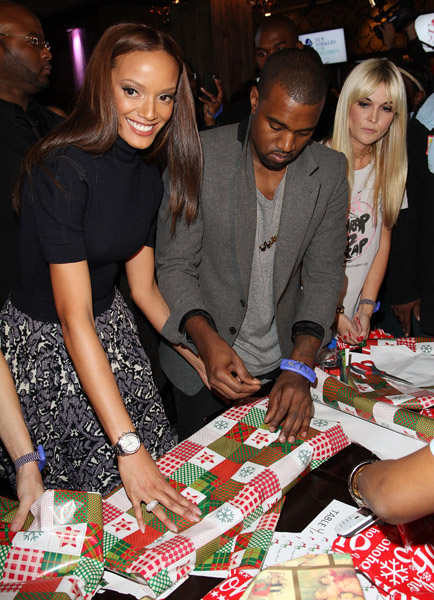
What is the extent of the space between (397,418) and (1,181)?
1607mm

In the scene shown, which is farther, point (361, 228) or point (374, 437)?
point (361, 228)

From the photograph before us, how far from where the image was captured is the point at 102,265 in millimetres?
1409

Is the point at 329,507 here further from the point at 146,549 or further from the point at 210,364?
the point at 210,364

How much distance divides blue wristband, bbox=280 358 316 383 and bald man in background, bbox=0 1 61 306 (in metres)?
1.29

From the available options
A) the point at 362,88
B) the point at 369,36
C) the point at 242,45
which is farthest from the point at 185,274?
the point at 369,36

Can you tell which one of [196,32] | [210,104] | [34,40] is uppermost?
[196,32]

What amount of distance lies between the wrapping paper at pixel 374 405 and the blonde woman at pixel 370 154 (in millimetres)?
682

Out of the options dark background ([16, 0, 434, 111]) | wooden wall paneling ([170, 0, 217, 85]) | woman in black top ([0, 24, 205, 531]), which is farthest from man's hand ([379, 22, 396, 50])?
woman in black top ([0, 24, 205, 531])

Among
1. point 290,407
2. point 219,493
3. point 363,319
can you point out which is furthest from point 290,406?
point 363,319

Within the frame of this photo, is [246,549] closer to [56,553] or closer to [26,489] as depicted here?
[56,553]

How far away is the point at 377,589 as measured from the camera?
833mm

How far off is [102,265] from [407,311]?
4.99 ft

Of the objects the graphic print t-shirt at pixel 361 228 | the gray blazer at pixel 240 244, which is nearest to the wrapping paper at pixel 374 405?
the gray blazer at pixel 240 244

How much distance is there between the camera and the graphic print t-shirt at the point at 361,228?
2137mm
